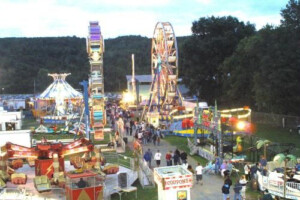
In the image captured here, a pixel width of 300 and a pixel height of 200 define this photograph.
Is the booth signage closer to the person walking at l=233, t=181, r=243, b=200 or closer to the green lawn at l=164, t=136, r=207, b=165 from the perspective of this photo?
the person walking at l=233, t=181, r=243, b=200

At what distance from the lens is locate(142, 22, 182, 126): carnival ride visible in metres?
42.4

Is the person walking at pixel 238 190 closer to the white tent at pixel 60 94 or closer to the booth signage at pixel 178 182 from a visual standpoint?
the booth signage at pixel 178 182

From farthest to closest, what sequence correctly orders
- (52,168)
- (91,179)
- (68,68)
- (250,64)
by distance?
(68,68) → (250,64) → (52,168) → (91,179)

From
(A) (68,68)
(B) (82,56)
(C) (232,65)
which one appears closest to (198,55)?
(C) (232,65)

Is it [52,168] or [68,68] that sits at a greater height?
[68,68]

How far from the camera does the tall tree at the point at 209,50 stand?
5175cm

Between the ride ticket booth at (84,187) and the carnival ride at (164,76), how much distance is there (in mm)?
25377

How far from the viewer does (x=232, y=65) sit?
156 feet

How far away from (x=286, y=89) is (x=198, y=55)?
18403mm

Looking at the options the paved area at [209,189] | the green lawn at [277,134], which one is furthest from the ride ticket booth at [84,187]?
the green lawn at [277,134]

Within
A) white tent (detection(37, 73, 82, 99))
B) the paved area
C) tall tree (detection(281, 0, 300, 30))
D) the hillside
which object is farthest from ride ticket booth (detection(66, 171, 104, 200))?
the hillside

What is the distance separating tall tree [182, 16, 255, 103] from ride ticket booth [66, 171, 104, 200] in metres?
38.2

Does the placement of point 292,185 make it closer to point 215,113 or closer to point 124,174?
point 124,174

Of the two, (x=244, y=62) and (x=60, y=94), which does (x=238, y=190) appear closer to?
(x=244, y=62)
